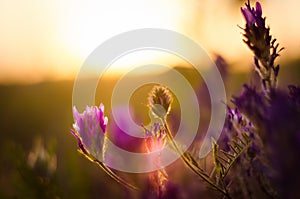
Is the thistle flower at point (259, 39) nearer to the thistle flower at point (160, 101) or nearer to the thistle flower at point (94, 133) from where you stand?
the thistle flower at point (160, 101)

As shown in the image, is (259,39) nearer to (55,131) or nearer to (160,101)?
(160,101)

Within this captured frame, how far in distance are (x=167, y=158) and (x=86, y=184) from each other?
0.67 meters

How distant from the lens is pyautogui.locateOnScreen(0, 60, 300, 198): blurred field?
6.65 feet

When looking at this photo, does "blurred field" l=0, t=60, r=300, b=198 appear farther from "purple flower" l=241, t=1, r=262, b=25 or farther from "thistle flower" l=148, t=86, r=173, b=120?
"purple flower" l=241, t=1, r=262, b=25

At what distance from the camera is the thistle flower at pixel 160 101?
146 centimetres

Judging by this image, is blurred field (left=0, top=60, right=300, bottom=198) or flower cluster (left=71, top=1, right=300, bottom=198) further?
blurred field (left=0, top=60, right=300, bottom=198)

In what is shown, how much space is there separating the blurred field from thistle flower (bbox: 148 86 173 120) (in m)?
0.04

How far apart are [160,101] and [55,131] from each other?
4331mm

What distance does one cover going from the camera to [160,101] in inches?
59.1

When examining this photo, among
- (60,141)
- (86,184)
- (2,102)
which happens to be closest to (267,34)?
(86,184)

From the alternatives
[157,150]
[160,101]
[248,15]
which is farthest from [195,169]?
[248,15]

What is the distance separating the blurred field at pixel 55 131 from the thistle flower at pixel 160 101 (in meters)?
0.04

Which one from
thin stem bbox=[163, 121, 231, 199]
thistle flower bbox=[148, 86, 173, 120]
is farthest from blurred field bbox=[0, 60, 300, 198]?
thin stem bbox=[163, 121, 231, 199]

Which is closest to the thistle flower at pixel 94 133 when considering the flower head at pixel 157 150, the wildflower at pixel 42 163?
the flower head at pixel 157 150
